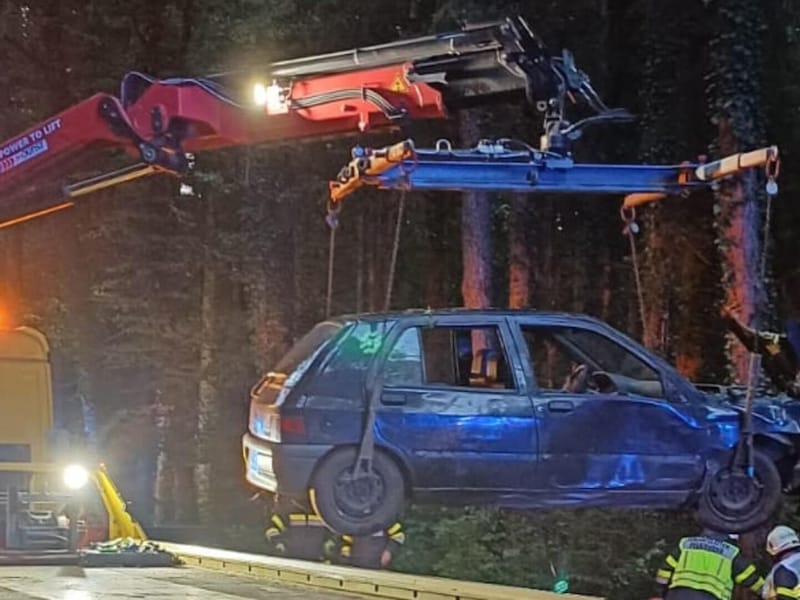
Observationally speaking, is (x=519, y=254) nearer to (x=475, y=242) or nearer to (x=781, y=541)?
(x=475, y=242)

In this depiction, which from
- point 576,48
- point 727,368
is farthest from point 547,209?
point 727,368

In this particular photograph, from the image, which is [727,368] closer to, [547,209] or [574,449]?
[547,209]

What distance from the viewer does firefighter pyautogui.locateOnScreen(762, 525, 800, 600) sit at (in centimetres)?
754

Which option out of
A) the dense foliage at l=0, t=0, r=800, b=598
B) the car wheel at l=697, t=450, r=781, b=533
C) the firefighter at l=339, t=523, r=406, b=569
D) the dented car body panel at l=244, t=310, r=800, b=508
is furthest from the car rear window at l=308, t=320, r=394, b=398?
the dense foliage at l=0, t=0, r=800, b=598

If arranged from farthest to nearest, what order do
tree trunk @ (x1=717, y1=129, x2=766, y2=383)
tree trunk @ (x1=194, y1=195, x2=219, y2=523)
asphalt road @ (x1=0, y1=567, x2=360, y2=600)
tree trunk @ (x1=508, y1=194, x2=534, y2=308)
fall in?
1. tree trunk @ (x1=508, y1=194, x2=534, y2=308)
2. tree trunk @ (x1=194, y1=195, x2=219, y2=523)
3. tree trunk @ (x1=717, y1=129, x2=766, y2=383)
4. asphalt road @ (x1=0, y1=567, x2=360, y2=600)

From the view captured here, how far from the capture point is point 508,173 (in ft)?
17.4

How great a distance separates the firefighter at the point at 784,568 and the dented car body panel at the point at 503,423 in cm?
261

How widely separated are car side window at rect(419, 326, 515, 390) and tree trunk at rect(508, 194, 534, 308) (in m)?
8.95

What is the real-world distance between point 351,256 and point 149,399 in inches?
278

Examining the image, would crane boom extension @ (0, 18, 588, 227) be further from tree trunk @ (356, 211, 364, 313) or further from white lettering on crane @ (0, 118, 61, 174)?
tree trunk @ (356, 211, 364, 313)

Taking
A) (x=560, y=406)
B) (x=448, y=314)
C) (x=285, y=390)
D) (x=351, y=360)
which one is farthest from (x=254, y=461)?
(x=560, y=406)

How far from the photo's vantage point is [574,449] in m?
4.93

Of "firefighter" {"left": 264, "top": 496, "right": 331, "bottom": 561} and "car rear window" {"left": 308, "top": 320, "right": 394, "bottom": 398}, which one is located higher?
"car rear window" {"left": 308, "top": 320, "right": 394, "bottom": 398}

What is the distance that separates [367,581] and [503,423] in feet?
14.7
